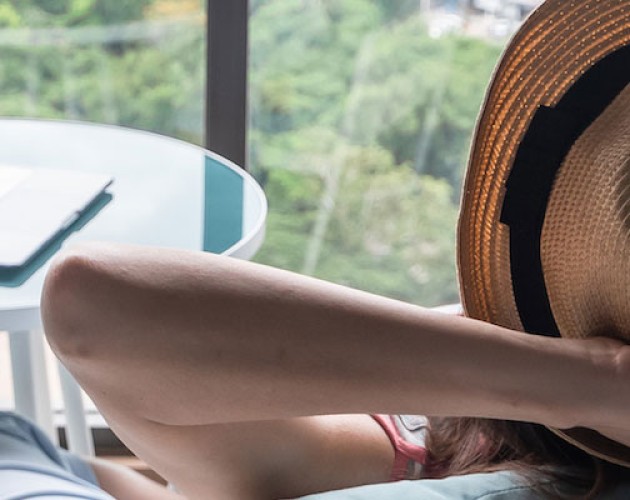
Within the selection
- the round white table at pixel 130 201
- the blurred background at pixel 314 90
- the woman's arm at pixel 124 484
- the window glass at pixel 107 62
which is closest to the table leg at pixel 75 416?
the round white table at pixel 130 201

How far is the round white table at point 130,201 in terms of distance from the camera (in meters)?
1.00

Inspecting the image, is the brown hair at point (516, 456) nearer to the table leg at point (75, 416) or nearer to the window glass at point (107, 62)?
the table leg at point (75, 416)

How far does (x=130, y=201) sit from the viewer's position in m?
1.08

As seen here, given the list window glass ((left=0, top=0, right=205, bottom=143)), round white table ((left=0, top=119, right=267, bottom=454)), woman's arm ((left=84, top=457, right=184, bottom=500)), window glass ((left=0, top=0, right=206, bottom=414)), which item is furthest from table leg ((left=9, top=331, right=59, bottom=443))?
window glass ((left=0, top=0, right=205, bottom=143))

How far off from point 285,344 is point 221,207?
1.41ft

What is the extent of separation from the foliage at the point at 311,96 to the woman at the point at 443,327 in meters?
0.79

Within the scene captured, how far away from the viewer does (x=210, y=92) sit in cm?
139

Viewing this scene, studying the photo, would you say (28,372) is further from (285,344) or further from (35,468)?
(285,344)

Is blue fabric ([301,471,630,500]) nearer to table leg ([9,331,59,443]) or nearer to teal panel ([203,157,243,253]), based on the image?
teal panel ([203,157,243,253])

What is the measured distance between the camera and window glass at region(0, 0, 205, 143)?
150cm

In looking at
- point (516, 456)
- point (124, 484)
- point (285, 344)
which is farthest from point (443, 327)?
point (124, 484)

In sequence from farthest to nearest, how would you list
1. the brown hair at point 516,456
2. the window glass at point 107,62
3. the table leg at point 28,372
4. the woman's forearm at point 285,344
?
the window glass at point 107,62, the table leg at point 28,372, the brown hair at point 516,456, the woman's forearm at point 285,344

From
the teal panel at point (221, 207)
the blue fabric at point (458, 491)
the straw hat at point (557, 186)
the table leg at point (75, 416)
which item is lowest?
the table leg at point (75, 416)

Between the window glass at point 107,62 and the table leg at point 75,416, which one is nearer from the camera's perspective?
the table leg at point 75,416
